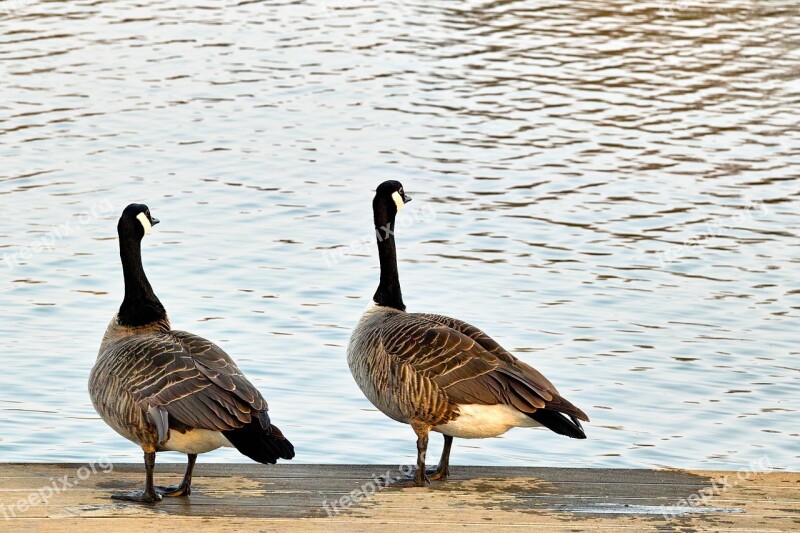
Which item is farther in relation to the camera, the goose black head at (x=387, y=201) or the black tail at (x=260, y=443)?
the goose black head at (x=387, y=201)

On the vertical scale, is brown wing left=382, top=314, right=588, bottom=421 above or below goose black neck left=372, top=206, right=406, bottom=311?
below

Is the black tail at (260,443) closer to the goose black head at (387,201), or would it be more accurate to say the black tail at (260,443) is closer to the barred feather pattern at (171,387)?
the barred feather pattern at (171,387)

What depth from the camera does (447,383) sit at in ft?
26.1

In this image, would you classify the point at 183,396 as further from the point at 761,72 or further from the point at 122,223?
the point at 761,72

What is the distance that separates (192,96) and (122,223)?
45.4ft

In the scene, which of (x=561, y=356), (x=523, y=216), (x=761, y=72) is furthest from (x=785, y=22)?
(x=561, y=356)

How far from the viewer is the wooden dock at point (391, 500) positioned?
276 inches

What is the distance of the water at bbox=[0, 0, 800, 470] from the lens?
37.9 feet
